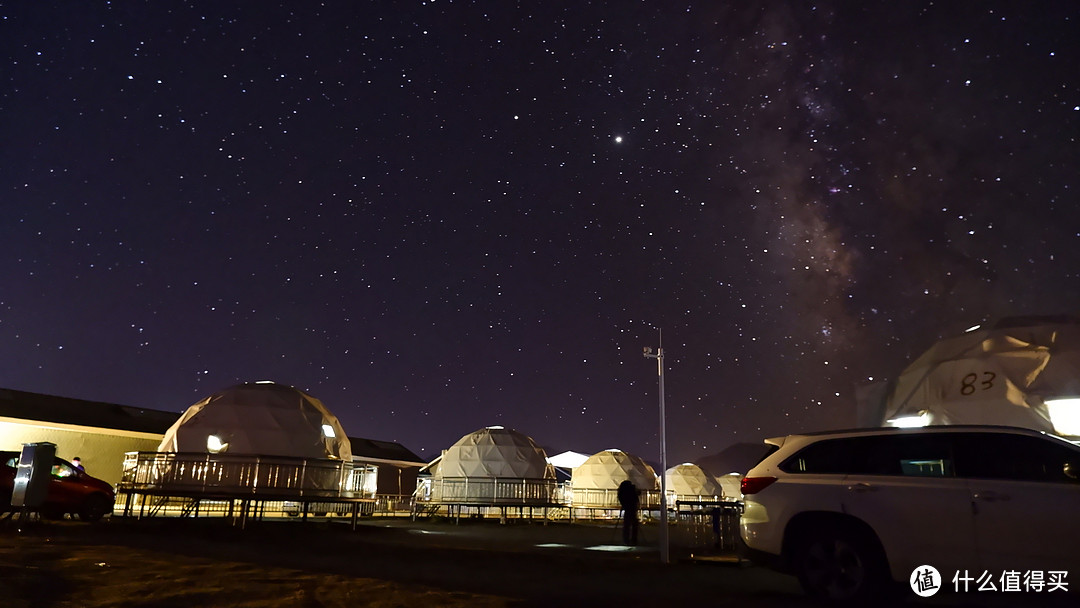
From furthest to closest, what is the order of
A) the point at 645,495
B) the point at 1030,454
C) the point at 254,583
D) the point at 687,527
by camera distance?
the point at 645,495, the point at 687,527, the point at 254,583, the point at 1030,454

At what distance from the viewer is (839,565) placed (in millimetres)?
6770

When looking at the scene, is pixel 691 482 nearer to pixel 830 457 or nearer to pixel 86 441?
pixel 86 441

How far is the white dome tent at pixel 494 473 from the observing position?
25.6 meters

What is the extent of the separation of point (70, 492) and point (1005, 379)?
28.0m

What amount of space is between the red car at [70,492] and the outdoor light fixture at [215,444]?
2.74 metres

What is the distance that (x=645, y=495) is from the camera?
2881cm

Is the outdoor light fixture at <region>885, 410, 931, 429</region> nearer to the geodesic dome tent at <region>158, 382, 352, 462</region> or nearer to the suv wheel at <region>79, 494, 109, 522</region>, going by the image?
the geodesic dome tent at <region>158, 382, 352, 462</region>

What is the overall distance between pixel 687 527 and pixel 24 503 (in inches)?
498

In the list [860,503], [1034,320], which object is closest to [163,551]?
[860,503]

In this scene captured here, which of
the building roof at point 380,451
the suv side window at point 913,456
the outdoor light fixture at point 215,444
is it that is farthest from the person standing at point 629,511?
the building roof at point 380,451

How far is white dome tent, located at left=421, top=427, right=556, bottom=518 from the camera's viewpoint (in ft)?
83.9

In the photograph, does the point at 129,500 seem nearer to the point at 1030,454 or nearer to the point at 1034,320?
the point at 1030,454

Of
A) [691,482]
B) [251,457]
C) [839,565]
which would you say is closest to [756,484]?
[839,565]

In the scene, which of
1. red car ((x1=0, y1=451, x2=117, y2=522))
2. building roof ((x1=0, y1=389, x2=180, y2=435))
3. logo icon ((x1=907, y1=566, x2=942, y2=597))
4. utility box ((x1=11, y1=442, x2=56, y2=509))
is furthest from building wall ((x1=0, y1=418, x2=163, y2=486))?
logo icon ((x1=907, y1=566, x2=942, y2=597))
